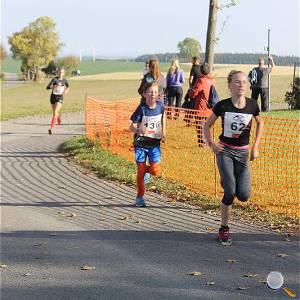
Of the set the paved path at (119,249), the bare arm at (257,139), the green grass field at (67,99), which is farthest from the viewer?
the green grass field at (67,99)

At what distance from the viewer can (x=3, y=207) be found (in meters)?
8.92

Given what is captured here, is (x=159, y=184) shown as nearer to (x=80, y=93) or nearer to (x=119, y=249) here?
(x=119, y=249)

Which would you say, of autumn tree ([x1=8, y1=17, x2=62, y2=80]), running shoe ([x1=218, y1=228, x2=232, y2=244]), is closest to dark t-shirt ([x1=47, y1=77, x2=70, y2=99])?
running shoe ([x1=218, y1=228, x2=232, y2=244])

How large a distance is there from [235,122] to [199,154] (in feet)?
19.4

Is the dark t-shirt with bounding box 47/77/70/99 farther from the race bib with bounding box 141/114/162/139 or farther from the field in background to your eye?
the race bib with bounding box 141/114/162/139

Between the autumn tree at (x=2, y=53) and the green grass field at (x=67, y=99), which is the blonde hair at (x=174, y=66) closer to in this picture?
the green grass field at (x=67, y=99)

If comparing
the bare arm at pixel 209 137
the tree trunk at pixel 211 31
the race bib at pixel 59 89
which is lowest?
the race bib at pixel 59 89

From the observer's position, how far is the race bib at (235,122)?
672cm

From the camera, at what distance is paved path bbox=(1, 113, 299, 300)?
5312 millimetres

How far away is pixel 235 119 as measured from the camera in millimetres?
6715

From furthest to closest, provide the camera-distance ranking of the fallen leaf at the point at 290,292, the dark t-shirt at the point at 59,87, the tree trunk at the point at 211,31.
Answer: the dark t-shirt at the point at 59,87
the tree trunk at the point at 211,31
the fallen leaf at the point at 290,292

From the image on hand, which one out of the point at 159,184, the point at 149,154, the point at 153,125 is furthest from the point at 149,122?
the point at 159,184

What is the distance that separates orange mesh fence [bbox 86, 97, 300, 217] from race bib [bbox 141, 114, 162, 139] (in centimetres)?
123

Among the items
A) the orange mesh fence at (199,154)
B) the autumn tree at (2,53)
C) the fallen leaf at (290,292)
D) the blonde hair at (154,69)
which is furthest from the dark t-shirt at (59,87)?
the autumn tree at (2,53)
